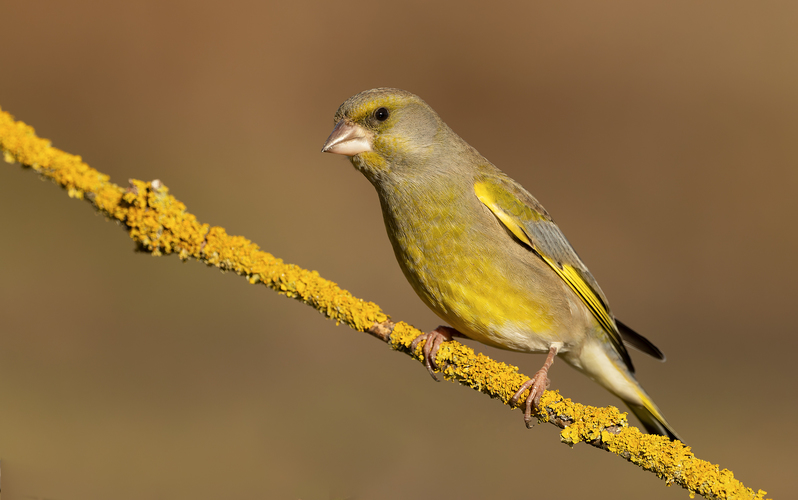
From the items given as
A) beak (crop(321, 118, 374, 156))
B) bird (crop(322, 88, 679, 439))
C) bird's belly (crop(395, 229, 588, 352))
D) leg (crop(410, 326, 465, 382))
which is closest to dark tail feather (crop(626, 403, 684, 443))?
bird (crop(322, 88, 679, 439))

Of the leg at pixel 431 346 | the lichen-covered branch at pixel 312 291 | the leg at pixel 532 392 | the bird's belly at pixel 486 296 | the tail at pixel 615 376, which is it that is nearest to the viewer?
the lichen-covered branch at pixel 312 291

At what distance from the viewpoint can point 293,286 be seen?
2.30m

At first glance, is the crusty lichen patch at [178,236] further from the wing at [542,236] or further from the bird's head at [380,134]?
the wing at [542,236]

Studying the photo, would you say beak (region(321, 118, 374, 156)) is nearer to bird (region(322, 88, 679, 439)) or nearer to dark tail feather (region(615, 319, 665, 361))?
bird (region(322, 88, 679, 439))

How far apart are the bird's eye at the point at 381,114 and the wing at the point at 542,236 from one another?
0.62 m

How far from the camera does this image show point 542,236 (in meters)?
3.41

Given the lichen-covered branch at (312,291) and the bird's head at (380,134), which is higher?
the bird's head at (380,134)

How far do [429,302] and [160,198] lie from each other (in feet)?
4.73

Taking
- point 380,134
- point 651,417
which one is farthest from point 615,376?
point 380,134

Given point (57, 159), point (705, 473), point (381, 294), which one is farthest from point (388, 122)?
point (381, 294)

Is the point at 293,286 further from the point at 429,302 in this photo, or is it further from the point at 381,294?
the point at 381,294

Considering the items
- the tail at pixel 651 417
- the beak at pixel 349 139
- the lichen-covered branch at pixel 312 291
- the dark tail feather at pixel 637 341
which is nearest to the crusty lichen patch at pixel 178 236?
the lichen-covered branch at pixel 312 291

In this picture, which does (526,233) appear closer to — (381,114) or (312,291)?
(381,114)

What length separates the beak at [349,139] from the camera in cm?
301
